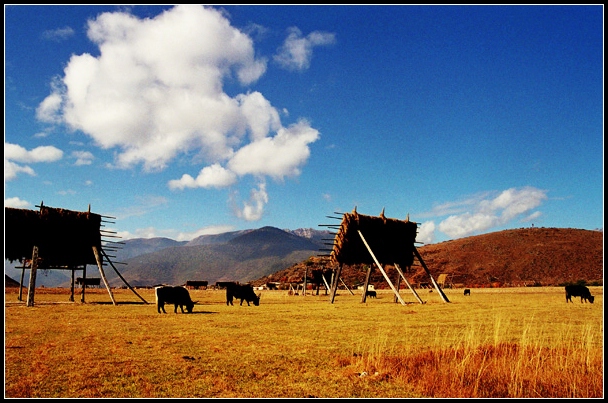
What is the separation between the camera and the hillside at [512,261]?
251ft

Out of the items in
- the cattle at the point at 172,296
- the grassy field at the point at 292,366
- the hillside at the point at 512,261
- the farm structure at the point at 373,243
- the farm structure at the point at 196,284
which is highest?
the farm structure at the point at 373,243

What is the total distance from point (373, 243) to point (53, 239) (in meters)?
20.6

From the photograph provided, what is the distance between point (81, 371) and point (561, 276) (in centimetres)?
8494

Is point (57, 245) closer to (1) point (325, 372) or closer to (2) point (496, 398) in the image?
(1) point (325, 372)

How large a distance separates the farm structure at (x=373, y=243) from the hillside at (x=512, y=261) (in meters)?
39.3

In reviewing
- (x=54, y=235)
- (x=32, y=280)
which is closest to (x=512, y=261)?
(x=54, y=235)

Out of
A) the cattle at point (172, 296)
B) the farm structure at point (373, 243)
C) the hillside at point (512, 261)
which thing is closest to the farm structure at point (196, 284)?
the hillside at point (512, 261)

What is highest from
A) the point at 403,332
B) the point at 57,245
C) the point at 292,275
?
the point at 57,245

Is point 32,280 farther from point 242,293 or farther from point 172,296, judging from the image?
point 242,293

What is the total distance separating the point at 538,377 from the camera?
22.5 feet

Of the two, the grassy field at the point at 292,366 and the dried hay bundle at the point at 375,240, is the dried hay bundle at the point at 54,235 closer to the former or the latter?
the dried hay bundle at the point at 375,240

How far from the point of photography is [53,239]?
27094 mm

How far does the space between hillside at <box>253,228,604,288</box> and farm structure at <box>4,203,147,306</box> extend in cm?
4361

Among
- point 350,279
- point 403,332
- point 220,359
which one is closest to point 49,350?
point 220,359
